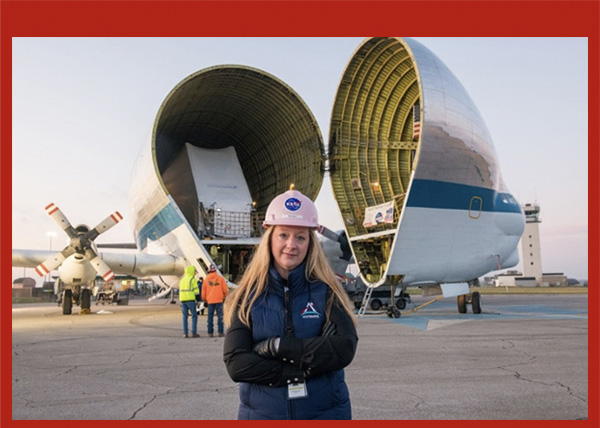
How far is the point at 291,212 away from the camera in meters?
2.53

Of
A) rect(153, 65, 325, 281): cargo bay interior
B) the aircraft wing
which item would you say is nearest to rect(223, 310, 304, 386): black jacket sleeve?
rect(153, 65, 325, 281): cargo bay interior

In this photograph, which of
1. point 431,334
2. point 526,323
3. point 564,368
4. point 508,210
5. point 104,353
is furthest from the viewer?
point 508,210

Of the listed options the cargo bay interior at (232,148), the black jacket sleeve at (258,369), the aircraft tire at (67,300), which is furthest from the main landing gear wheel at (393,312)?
the black jacket sleeve at (258,369)

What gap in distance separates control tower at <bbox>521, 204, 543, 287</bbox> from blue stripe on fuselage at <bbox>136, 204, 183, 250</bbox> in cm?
7501

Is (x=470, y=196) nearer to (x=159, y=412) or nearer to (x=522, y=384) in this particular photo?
(x=522, y=384)

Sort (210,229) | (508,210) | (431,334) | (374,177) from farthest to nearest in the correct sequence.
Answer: (210,229) → (374,177) → (508,210) → (431,334)

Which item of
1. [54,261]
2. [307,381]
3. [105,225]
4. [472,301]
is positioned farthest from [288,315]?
[54,261]

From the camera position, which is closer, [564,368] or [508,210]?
[564,368]

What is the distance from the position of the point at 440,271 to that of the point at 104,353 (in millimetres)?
10395

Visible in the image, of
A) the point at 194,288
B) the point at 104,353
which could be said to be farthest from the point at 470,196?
the point at 104,353

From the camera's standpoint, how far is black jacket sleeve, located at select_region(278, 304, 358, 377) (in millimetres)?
2223

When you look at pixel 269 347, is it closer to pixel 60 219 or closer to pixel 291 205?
pixel 291 205

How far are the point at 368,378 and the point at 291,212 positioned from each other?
411 centimetres

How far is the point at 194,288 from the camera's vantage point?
11109mm
